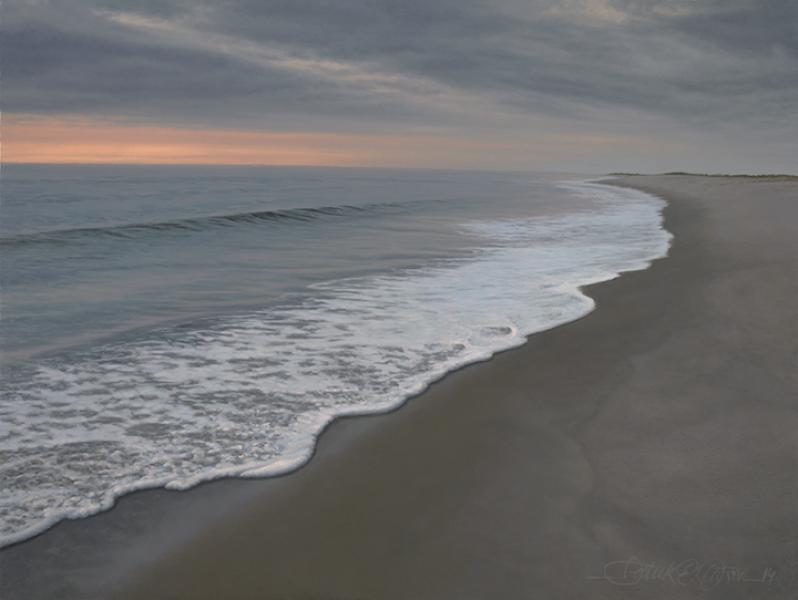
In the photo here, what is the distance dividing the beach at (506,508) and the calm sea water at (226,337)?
363 mm

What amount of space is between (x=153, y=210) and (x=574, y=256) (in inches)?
850

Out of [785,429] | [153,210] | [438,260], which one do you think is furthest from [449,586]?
[153,210]

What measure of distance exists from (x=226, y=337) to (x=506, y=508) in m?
4.42

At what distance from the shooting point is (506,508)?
135 inches

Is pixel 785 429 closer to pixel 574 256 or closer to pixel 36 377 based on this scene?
pixel 36 377

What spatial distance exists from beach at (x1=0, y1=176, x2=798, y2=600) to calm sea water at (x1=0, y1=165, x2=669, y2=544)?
363mm

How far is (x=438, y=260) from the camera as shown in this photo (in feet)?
44.2

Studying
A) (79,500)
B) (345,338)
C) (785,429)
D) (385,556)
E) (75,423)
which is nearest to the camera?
(385,556)
